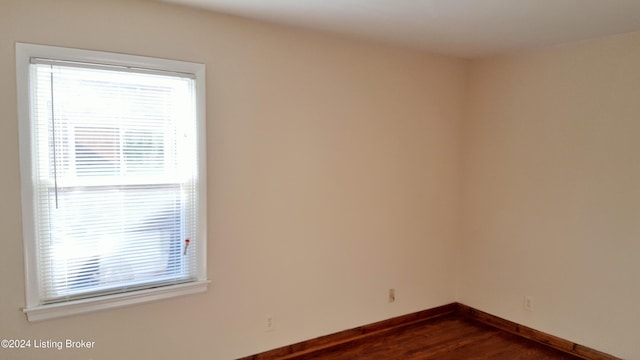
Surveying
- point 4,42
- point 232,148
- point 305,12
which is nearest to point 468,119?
point 305,12

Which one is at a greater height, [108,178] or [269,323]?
[108,178]

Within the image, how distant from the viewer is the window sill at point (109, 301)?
89.6 inches

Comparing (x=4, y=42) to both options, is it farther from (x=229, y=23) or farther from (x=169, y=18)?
(x=229, y=23)

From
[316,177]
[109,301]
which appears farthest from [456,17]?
[109,301]

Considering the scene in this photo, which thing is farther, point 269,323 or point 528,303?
point 528,303

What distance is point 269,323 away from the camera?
10.0 feet

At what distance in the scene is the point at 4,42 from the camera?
213cm

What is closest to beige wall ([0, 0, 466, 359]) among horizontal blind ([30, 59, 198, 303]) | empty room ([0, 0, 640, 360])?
empty room ([0, 0, 640, 360])

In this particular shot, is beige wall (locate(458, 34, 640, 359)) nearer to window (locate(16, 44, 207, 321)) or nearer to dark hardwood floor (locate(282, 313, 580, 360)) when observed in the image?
dark hardwood floor (locate(282, 313, 580, 360))

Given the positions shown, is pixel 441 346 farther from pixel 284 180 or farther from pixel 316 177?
pixel 284 180

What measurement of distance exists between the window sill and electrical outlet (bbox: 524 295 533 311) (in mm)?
2651

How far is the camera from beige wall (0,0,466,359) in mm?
2324

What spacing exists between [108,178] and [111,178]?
15mm

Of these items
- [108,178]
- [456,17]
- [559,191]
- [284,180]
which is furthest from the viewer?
[559,191]
